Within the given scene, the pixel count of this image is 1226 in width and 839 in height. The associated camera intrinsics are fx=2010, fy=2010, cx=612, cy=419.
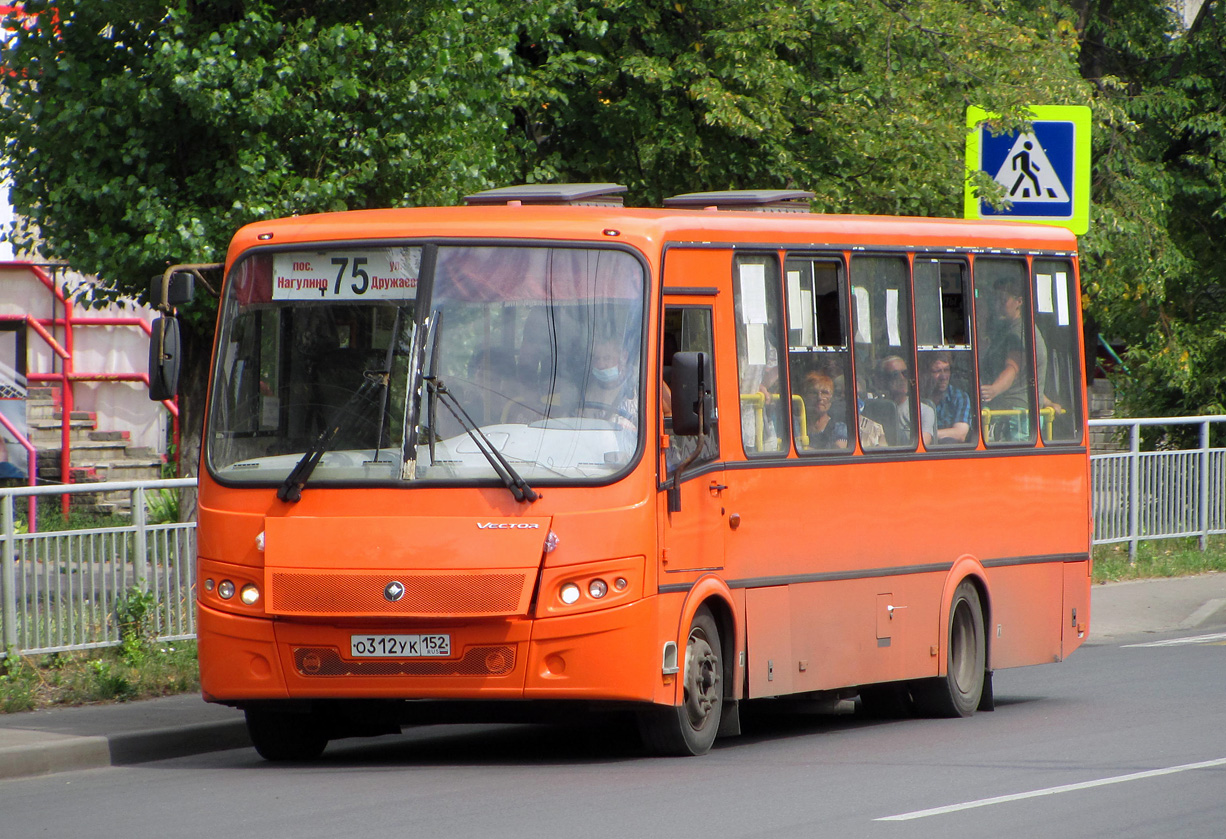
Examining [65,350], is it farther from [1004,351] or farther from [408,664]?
[408,664]

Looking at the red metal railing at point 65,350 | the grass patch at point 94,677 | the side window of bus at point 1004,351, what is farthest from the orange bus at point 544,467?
the red metal railing at point 65,350

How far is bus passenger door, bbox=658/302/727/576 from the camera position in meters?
9.79

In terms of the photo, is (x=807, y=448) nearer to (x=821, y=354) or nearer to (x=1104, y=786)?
(x=821, y=354)

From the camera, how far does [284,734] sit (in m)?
10.4

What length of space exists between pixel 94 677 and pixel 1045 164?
8494 millimetres

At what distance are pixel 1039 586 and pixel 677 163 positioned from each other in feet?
22.2

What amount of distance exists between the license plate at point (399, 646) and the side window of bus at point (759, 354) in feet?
6.95

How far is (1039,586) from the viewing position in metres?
13.3

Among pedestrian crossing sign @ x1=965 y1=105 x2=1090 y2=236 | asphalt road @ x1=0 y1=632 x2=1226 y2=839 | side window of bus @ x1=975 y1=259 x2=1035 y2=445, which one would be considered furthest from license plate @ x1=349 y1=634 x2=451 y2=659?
pedestrian crossing sign @ x1=965 y1=105 x2=1090 y2=236

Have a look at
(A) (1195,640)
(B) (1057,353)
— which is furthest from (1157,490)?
(B) (1057,353)

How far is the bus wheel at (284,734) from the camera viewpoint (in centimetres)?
1028

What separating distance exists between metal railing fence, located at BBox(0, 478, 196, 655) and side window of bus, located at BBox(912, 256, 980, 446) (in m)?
4.85

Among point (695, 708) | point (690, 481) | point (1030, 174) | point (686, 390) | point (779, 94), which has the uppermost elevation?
point (779, 94)

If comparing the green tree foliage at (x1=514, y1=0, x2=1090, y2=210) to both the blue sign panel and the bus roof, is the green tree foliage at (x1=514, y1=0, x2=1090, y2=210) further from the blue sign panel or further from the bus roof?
the bus roof
